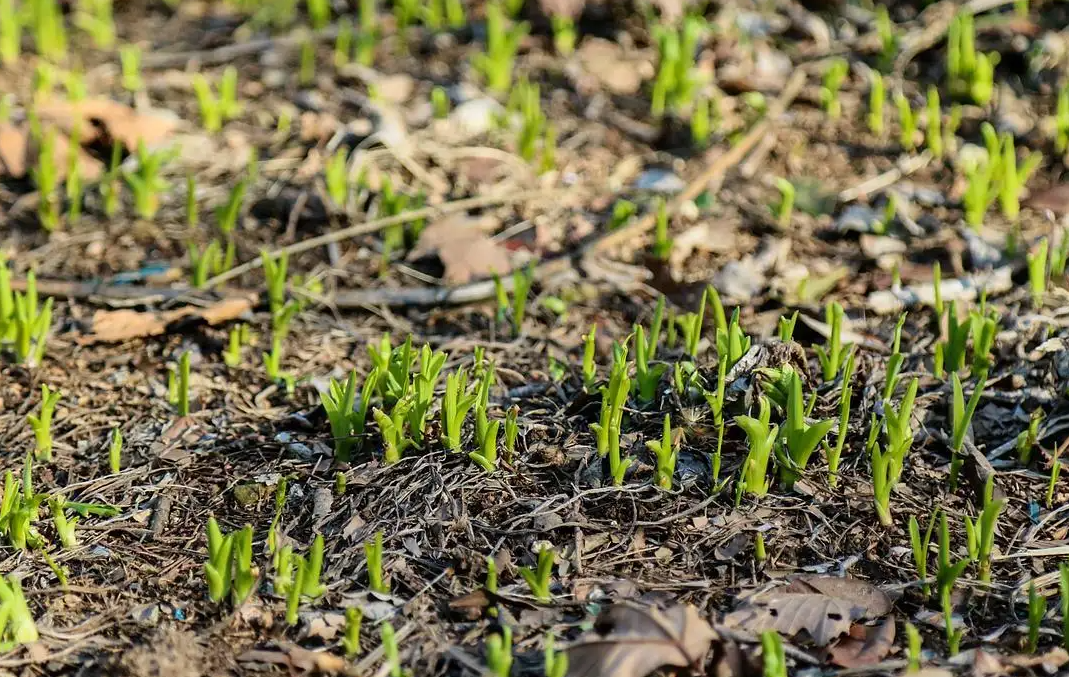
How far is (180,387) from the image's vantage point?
265cm

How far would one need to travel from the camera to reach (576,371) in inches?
112

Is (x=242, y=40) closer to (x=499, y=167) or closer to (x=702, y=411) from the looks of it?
(x=499, y=167)

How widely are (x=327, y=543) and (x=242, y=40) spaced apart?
319 centimetres

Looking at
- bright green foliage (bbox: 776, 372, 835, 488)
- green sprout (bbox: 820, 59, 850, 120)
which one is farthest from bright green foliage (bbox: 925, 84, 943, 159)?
bright green foliage (bbox: 776, 372, 835, 488)

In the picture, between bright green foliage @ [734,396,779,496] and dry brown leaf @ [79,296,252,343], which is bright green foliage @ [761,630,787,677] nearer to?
bright green foliage @ [734,396,779,496]

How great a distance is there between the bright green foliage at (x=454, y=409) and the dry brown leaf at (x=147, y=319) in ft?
2.99

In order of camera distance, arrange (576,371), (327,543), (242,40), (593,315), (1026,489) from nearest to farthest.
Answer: (327,543) < (1026,489) < (576,371) < (593,315) < (242,40)

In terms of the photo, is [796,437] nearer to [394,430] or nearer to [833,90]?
[394,430]

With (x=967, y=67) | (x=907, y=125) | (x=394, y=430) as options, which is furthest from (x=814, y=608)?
(x=967, y=67)

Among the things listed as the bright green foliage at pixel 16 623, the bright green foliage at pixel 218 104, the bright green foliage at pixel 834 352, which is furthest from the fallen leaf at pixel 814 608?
the bright green foliage at pixel 218 104

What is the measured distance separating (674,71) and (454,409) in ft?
7.39

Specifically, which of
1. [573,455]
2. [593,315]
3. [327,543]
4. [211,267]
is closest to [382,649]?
[327,543]

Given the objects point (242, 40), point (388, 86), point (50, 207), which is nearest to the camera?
point (50, 207)

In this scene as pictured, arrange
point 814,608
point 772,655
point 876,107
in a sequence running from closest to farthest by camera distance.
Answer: point 772,655 → point 814,608 → point 876,107
